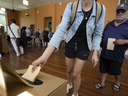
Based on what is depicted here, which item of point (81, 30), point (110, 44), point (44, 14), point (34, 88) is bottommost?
point (34, 88)

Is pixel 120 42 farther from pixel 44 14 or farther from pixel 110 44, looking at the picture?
pixel 44 14

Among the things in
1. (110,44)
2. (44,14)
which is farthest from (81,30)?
(44,14)

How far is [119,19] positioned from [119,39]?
1.11ft

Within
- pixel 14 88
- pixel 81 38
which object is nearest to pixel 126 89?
pixel 81 38

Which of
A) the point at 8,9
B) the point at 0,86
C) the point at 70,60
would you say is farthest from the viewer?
the point at 8,9

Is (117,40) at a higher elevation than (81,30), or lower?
lower

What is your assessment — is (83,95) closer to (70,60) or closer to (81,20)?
(70,60)

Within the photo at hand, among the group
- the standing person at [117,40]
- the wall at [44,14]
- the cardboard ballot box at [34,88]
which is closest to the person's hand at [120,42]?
the standing person at [117,40]

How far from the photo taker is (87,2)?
34.6 inches

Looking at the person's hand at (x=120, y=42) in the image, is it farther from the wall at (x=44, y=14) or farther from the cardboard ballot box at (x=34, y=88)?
the wall at (x=44, y=14)

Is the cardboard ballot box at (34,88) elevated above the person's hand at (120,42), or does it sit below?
below

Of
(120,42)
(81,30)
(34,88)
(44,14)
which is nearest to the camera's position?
(34,88)

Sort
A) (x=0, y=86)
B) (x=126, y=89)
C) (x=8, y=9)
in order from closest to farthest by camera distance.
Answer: (x=0, y=86)
(x=126, y=89)
(x=8, y=9)

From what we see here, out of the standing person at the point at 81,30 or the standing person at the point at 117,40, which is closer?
the standing person at the point at 81,30
